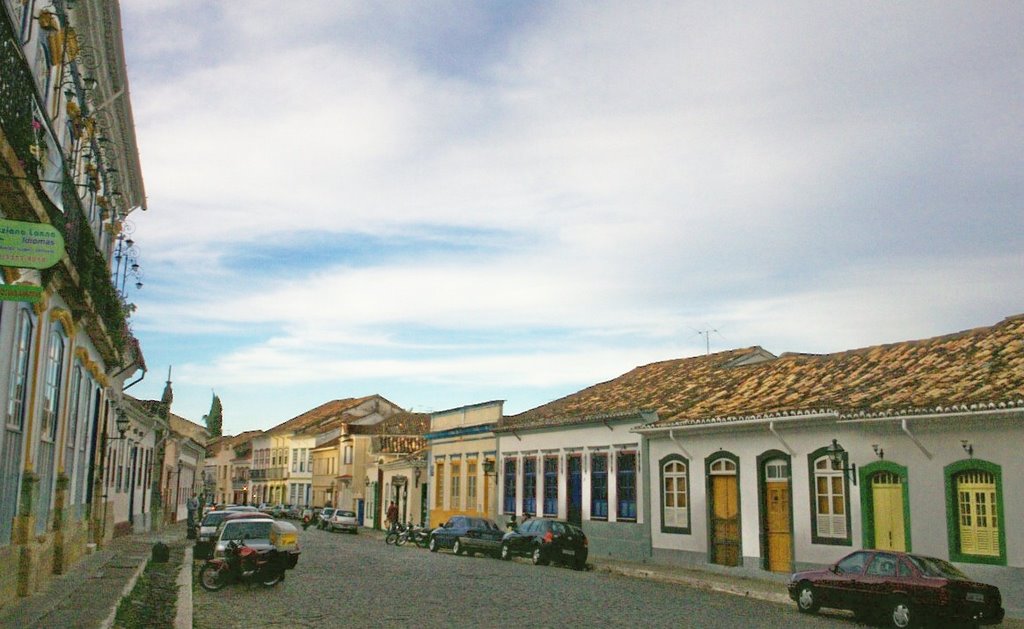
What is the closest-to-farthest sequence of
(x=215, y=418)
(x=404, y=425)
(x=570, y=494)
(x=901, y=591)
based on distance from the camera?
1. (x=901, y=591)
2. (x=570, y=494)
3. (x=404, y=425)
4. (x=215, y=418)

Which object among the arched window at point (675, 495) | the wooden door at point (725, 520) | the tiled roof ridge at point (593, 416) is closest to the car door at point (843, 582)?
the wooden door at point (725, 520)

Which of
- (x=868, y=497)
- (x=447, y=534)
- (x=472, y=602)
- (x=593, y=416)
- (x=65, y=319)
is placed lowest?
(x=472, y=602)

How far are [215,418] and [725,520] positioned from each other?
3981 inches

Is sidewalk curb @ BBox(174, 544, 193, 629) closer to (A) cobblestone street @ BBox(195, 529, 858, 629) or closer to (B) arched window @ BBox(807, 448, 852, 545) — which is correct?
(A) cobblestone street @ BBox(195, 529, 858, 629)

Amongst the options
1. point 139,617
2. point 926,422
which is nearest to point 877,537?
point 926,422

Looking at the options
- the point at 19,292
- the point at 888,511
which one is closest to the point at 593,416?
the point at 888,511

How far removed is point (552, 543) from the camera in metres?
27.5

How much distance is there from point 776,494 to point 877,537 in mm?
3309

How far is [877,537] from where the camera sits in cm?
2053

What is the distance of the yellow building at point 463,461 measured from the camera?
3859 cm

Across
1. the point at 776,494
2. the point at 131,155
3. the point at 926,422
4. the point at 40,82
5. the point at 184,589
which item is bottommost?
the point at 184,589

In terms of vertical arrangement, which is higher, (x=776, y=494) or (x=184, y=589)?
(x=776, y=494)

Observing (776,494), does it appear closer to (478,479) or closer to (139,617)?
(139,617)

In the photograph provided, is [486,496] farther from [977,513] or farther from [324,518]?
[977,513]
